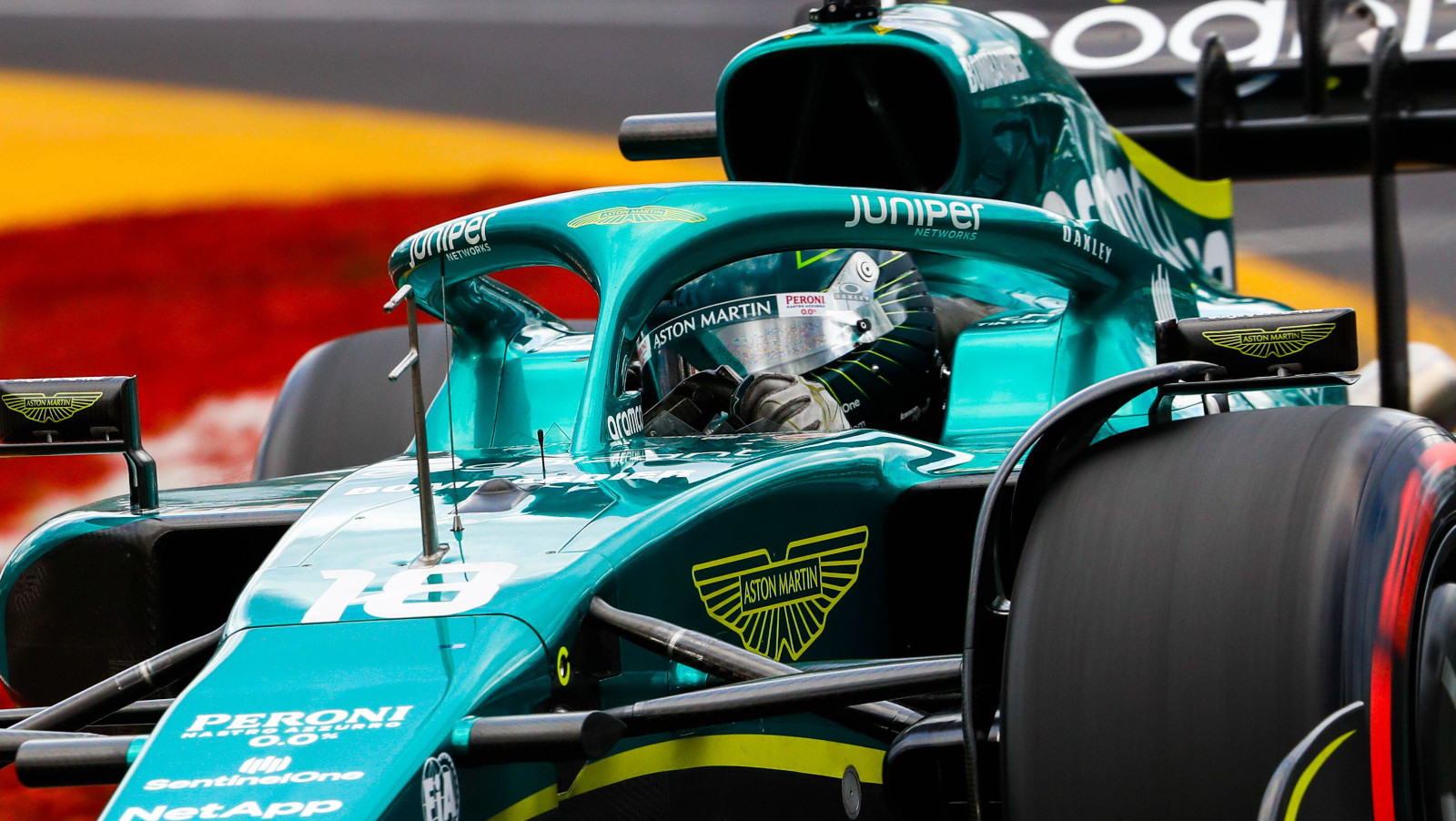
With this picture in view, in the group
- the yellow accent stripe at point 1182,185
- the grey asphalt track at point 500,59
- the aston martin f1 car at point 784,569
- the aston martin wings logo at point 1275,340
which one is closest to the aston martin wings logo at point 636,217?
the aston martin f1 car at point 784,569

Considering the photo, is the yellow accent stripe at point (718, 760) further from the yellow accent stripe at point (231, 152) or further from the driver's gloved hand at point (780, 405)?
the yellow accent stripe at point (231, 152)

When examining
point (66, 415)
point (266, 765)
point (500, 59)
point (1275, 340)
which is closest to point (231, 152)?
point (500, 59)

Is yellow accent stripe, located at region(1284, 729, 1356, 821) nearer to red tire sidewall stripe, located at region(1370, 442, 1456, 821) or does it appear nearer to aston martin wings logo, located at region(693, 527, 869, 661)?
red tire sidewall stripe, located at region(1370, 442, 1456, 821)

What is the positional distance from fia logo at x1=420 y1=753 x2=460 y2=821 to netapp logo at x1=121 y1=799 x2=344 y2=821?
0.29 ft

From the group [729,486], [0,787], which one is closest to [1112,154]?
[729,486]

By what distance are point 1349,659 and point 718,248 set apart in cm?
128

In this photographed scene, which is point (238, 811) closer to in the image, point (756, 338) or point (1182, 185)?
point (756, 338)

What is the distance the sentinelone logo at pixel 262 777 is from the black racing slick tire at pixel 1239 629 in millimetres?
672

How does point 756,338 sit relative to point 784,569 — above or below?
above

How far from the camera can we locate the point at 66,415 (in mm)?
2473

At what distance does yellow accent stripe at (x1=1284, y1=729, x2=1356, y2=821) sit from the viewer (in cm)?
150

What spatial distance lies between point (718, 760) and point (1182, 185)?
3.03 m

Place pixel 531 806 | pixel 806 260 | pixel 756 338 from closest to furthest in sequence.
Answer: pixel 531 806 → pixel 756 338 → pixel 806 260

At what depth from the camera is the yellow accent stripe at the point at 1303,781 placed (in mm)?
1496
